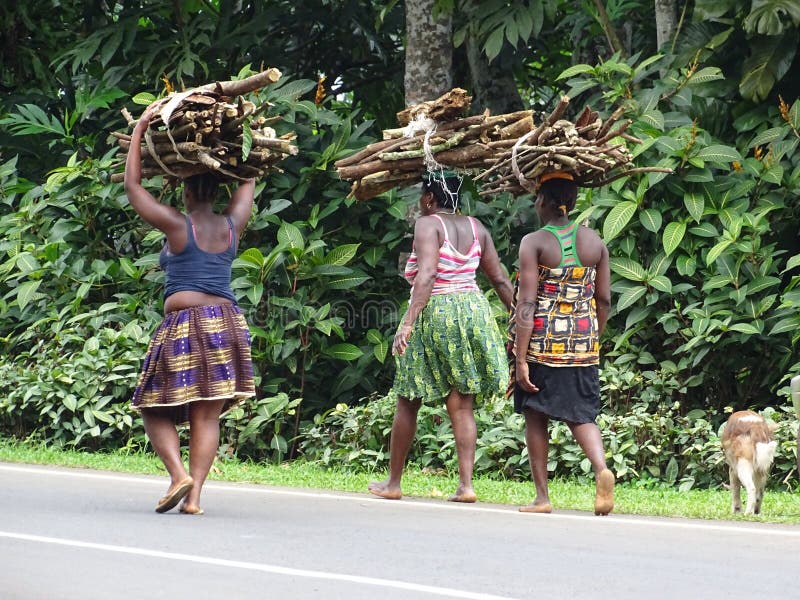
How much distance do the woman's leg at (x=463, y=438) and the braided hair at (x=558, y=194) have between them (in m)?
1.31

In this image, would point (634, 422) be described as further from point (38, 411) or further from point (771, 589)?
point (38, 411)

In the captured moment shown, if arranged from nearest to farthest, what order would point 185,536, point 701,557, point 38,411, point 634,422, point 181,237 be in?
point 701,557 < point 185,536 < point 181,237 < point 634,422 < point 38,411

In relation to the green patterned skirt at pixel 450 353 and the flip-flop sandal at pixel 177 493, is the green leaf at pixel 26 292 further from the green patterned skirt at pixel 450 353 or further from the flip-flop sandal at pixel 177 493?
the flip-flop sandal at pixel 177 493

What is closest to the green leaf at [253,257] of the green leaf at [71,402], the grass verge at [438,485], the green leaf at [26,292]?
the grass verge at [438,485]

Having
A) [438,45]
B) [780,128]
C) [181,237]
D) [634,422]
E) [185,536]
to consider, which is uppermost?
[438,45]

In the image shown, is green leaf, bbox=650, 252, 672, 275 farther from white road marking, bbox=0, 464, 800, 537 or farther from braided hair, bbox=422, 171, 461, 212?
white road marking, bbox=0, 464, 800, 537

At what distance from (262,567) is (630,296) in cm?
557

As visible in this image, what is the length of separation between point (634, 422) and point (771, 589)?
445cm

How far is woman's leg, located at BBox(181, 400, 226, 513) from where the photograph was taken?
7.13 m

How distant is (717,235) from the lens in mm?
10375

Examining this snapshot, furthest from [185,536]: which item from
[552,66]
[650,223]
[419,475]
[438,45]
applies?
[552,66]

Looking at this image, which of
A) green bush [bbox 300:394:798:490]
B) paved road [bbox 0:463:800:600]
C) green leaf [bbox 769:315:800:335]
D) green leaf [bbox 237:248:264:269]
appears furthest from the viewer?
green leaf [bbox 237:248:264:269]

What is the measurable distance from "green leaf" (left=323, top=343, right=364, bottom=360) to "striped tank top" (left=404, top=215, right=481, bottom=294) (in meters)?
3.58

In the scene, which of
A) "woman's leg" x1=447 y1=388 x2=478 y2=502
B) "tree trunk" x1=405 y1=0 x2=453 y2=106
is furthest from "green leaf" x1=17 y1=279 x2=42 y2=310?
"woman's leg" x1=447 y1=388 x2=478 y2=502
